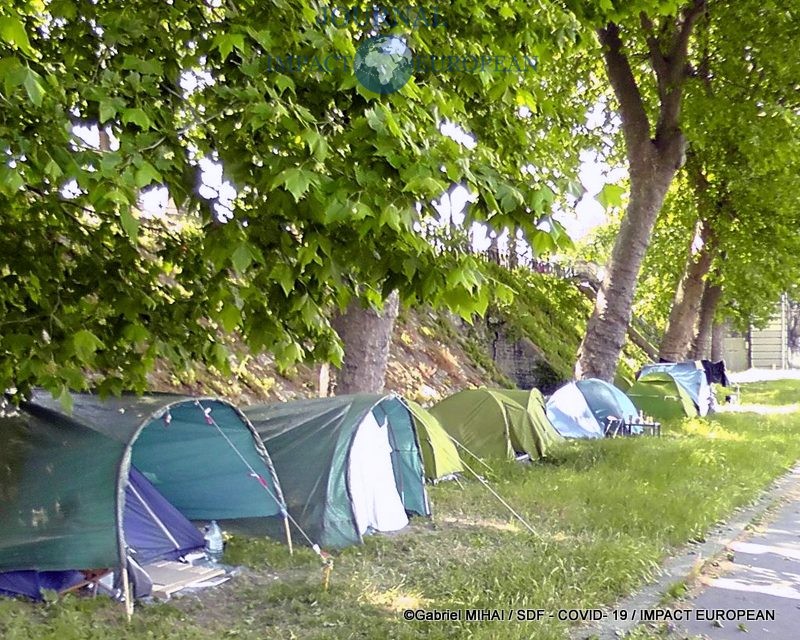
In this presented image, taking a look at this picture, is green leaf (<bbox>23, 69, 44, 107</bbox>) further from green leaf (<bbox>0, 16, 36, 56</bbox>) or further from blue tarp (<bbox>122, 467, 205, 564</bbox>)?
blue tarp (<bbox>122, 467, 205, 564</bbox>)

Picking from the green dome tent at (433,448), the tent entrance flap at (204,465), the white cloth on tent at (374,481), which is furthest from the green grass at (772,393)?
the tent entrance flap at (204,465)

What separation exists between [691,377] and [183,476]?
13.8 meters

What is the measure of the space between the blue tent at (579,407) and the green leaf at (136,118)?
11.4m

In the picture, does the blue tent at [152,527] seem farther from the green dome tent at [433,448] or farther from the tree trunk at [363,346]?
the green dome tent at [433,448]

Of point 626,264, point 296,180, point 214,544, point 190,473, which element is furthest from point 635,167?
point 296,180

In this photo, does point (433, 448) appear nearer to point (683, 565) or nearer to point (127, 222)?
point (683, 565)

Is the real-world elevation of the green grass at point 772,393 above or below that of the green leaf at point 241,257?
below

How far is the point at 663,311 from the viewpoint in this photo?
24.7 meters

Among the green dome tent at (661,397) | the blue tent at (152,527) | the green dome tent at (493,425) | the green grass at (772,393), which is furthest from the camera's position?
the green grass at (772,393)

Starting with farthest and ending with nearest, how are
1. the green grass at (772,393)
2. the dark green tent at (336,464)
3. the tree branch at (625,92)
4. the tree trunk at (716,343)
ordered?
the tree trunk at (716,343)
the green grass at (772,393)
the tree branch at (625,92)
the dark green tent at (336,464)

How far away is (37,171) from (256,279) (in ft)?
3.54

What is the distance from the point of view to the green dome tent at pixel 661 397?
16.5 m

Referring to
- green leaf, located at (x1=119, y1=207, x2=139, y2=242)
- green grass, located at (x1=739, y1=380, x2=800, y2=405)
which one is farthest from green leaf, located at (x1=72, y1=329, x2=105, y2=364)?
green grass, located at (x1=739, y1=380, x2=800, y2=405)

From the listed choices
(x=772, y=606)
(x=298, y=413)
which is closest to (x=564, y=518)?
(x=772, y=606)
